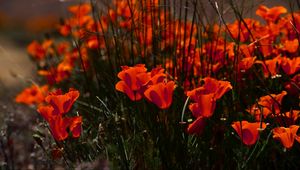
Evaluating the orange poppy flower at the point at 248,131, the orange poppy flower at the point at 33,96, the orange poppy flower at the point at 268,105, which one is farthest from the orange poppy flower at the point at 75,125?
the orange poppy flower at the point at 33,96

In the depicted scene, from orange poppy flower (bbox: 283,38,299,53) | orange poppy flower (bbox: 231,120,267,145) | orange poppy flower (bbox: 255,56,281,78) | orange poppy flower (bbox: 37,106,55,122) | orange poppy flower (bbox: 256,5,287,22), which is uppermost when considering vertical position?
orange poppy flower (bbox: 256,5,287,22)

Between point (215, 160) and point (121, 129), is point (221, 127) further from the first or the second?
point (121, 129)

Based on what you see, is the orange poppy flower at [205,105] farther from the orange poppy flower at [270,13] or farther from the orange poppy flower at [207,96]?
the orange poppy flower at [270,13]

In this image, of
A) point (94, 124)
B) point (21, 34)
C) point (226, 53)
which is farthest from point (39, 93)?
point (21, 34)

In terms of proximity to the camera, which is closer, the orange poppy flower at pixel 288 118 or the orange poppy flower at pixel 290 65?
the orange poppy flower at pixel 288 118

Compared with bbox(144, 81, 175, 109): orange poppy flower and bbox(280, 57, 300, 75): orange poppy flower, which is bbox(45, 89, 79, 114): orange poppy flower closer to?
bbox(144, 81, 175, 109): orange poppy flower

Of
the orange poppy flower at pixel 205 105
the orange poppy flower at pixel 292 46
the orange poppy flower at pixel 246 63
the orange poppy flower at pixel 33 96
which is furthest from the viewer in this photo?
the orange poppy flower at pixel 33 96

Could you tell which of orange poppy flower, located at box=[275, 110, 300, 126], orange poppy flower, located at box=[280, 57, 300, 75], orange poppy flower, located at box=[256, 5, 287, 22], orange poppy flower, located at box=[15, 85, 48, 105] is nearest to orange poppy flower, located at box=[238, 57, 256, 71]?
orange poppy flower, located at box=[280, 57, 300, 75]

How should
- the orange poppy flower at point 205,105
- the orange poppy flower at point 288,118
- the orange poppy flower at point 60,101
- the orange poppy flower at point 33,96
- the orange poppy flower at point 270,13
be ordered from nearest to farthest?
the orange poppy flower at point 205,105 < the orange poppy flower at point 60,101 < the orange poppy flower at point 288,118 < the orange poppy flower at point 270,13 < the orange poppy flower at point 33,96

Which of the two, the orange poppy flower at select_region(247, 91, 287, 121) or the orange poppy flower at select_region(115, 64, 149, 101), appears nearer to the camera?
the orange poppy flower at select_region(115, 64, 149, 101)
